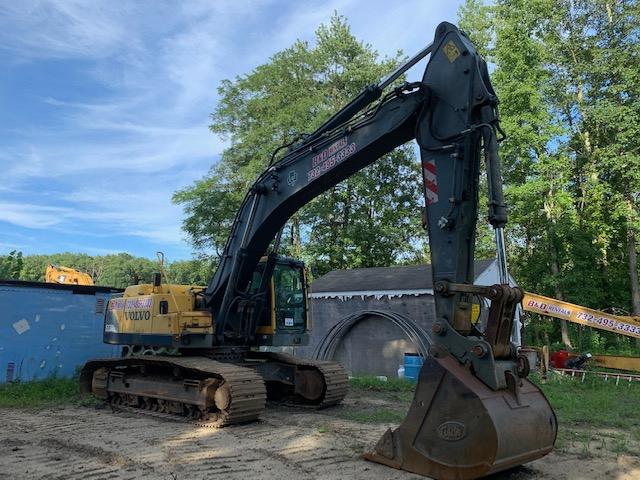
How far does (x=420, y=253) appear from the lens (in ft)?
95.2

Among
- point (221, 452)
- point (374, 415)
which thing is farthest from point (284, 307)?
point (221, 452)

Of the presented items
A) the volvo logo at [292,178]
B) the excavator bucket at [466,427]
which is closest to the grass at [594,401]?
the excavator bucket at [466,427]

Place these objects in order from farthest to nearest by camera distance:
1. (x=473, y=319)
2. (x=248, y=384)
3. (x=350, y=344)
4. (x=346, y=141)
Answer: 1. (x=350, y=344)
2. (x=248, y=384)
3. (x=346, y=141)
4. (x=473, y=319)

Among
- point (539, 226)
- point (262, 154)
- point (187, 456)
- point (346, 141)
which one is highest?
point (262, 154)

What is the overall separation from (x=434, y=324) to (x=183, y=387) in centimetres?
475

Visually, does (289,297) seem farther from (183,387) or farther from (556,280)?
(556,280)

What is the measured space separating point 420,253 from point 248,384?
22.2 meters

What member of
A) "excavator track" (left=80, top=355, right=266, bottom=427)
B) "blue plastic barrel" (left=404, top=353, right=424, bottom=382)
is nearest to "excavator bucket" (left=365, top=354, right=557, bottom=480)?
"excavator track" (left=80, top=355, right=266, bottom=427)

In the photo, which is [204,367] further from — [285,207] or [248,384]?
[285,207]

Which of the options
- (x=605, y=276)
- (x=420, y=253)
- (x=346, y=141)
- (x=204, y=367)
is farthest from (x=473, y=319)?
(x=420, y=253)

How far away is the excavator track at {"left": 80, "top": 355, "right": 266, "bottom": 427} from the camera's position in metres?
7.68

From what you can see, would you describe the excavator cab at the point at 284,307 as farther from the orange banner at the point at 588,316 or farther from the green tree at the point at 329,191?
the green tree at the point at 329,191

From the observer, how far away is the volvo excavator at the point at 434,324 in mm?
4641

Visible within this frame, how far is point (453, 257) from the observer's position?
5477 mm
